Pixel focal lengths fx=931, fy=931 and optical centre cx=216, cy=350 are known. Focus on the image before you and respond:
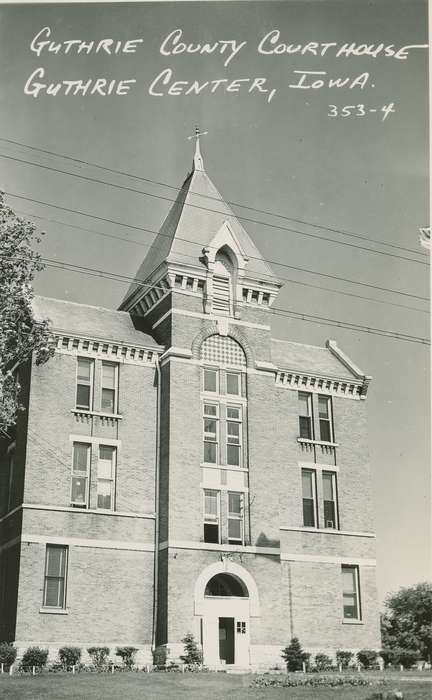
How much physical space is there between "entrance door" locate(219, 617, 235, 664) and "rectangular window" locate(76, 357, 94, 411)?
9597 mm

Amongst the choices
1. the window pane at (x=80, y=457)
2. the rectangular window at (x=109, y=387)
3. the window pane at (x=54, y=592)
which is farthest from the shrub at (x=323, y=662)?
the rectangular window at (x=109, y=387)

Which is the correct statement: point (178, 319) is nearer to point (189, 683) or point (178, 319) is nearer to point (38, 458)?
point (38, 458)

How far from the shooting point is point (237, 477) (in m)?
36.4

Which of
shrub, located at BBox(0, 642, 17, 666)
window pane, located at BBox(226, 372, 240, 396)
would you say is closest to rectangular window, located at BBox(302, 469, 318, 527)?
window pane, located at BBox(226, 372, 240, 396)

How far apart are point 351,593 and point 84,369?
47.5 feet

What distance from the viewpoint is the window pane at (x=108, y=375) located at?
120 ft

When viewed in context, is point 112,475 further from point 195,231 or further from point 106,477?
point 195,231

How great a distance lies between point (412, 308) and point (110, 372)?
13.6m

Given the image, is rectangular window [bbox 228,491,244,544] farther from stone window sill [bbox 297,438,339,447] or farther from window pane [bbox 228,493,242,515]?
stone window sill [bbox 297,438,339,447]

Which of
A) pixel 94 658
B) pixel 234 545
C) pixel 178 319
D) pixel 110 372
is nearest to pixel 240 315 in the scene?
pixel 178 319

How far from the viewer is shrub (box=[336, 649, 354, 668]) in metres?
35.8

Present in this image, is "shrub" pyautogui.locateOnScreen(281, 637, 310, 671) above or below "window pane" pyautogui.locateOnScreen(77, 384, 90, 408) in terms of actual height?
below

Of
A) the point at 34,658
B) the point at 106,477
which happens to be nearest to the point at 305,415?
the point at 106,477

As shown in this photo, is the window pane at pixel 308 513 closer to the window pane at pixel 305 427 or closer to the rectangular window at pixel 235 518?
the window pane at pixel 305 427
